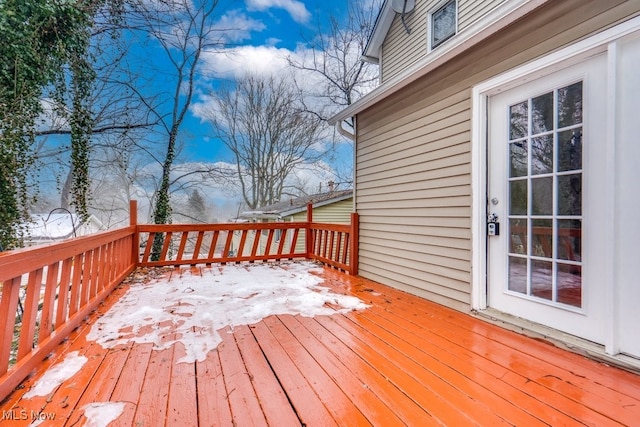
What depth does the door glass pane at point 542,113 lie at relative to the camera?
204 cm

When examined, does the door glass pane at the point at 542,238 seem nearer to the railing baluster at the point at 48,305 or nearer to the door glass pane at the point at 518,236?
→ the door glass pane at the point at 518,236

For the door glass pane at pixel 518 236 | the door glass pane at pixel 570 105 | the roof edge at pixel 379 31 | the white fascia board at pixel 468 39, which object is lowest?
the door glass pane at pixel 518 236

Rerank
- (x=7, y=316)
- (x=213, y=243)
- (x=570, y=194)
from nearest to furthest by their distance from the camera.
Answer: (x=7, y=316) < (x=570, y=194) < (x=213, y=243)

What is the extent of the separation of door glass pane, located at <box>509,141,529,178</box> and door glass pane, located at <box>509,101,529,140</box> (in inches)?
2.7

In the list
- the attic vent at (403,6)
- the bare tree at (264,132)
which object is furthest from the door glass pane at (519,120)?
the bare tree at (264,132)

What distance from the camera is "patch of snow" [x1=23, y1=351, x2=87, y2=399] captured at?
1.49m

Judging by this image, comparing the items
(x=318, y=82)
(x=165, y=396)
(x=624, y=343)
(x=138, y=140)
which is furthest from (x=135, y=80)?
(x=624, y=343)

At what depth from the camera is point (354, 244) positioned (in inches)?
166

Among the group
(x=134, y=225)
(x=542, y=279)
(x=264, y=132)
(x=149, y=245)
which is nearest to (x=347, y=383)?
(x=542, y=279)

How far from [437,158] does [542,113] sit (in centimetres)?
93

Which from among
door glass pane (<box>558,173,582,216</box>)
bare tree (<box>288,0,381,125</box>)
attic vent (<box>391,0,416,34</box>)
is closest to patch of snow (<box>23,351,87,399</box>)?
door glass pane (<box>558,173,582,216</box>)

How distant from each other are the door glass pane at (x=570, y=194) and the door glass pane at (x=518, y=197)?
9.3 inches

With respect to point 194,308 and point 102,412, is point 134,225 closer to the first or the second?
point 194,308

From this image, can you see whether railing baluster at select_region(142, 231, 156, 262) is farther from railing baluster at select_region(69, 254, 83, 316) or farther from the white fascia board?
the white fascia board
